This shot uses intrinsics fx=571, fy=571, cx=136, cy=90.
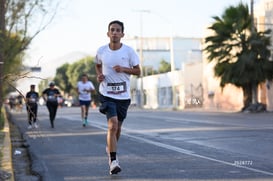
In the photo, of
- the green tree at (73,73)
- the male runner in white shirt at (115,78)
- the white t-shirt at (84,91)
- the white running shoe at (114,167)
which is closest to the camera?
the white running shoe at (114,167)

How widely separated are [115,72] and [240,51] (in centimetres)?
2727

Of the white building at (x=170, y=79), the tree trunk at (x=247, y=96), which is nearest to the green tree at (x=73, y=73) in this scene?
the white building at (x=170, y=79)

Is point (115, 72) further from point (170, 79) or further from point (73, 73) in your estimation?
point (73, 73)

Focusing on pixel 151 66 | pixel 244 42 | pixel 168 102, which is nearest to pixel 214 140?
pixel 244 42

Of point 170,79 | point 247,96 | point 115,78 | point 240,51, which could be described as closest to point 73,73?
point 170,79

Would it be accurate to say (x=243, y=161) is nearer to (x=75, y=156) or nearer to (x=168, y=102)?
(x=75, y=156)

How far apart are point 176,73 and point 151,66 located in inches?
1381

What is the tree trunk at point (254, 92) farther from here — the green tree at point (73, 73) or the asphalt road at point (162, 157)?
the green tree at point (73, 73)

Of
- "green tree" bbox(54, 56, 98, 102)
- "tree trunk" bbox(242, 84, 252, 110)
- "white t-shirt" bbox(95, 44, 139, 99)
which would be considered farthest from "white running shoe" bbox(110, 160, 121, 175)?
"green tree" bbox(54, 56, 98, 102)

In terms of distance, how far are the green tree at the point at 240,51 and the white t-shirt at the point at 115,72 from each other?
1020 inches

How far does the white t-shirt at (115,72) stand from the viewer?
7.73 metres

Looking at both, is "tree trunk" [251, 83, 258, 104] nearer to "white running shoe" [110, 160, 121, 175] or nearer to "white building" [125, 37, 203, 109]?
"white building" [125, 37, 203, 109]

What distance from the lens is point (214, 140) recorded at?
12.8 meters

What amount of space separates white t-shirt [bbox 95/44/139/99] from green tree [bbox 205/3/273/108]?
25916 millimetres
